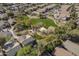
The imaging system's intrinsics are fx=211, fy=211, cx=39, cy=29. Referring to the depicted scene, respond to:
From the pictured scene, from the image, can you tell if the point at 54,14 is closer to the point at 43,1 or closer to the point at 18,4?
the point at 43,1

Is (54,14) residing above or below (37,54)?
above

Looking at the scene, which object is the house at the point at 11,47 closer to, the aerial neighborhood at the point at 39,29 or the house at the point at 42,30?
the aerial neighborhood at the point at 39,29

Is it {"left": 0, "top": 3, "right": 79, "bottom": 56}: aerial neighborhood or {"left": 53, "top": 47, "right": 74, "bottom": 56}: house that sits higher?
{"left": 0, "top": 3, "right": 79, "bottom": 56}: aerial neighborhood

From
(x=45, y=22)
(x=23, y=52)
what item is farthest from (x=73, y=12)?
(x=23, y=52)

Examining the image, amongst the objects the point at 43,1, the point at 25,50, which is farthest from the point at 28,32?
the point at 43,1

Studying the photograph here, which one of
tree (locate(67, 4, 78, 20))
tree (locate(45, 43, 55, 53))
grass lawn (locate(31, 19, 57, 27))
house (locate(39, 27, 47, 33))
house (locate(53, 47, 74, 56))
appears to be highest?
tree (locate(67, 4, 78, 20))

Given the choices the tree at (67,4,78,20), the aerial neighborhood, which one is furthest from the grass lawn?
the tree at (67,4,78,20)

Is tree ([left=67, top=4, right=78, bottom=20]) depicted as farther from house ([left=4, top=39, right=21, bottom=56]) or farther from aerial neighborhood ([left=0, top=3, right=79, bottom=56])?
house ([left=4, top=39, right=21, bottom=56])

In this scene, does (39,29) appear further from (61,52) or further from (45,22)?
(61,52)
